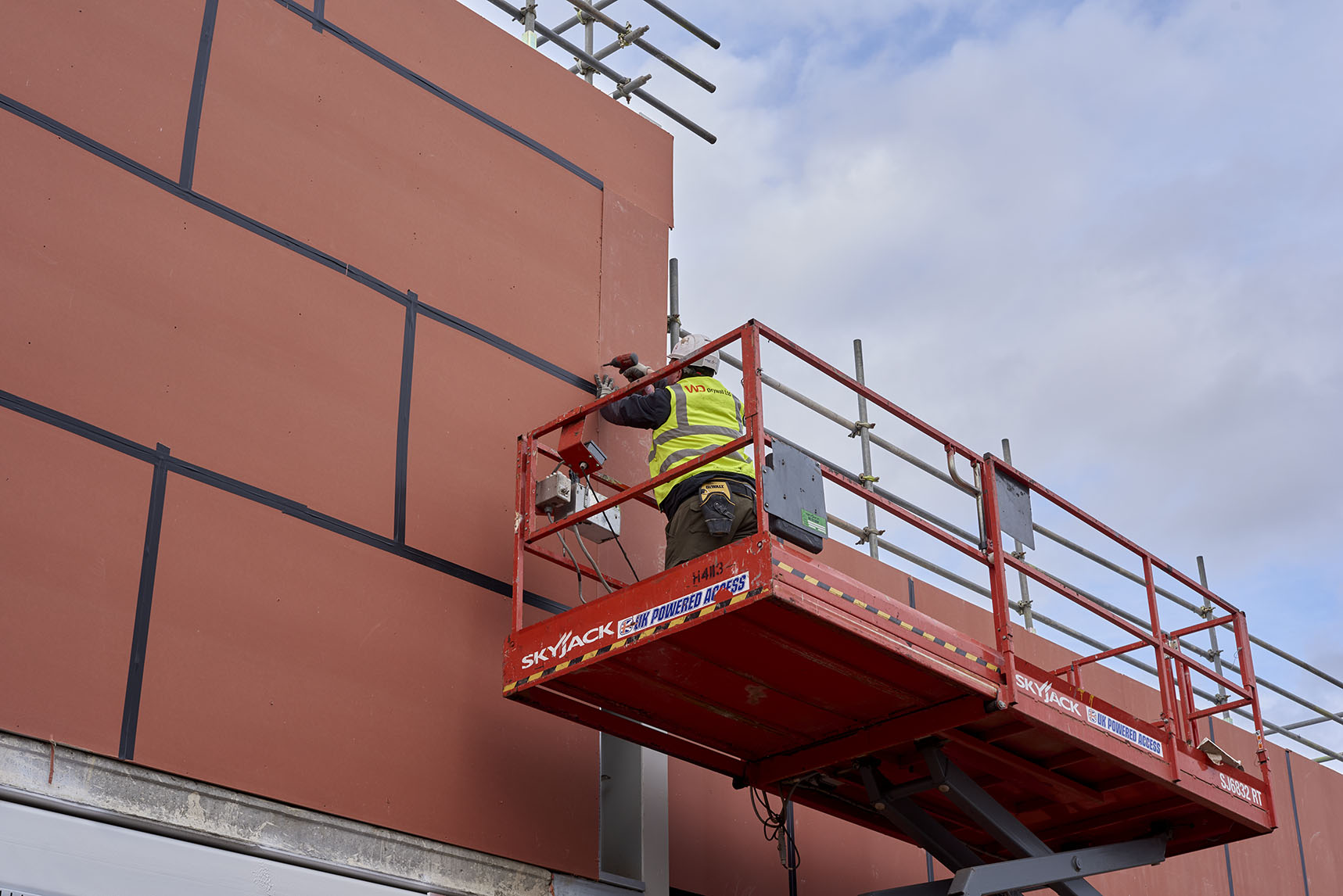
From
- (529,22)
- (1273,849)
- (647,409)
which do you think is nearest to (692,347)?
(647,409)

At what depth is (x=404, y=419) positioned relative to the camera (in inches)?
399

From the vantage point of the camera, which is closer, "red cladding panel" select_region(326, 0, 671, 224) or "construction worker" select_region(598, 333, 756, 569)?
"construction worker" select_region(598, 333, 756, 569)

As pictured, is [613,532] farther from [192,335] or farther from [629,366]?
[192,335]

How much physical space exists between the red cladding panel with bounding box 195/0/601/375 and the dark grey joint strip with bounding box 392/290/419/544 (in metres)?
0.22

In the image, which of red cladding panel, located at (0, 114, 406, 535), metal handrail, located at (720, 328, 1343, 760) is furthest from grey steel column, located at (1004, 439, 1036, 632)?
red cladding panel, located at (0, 114, 406, 535)

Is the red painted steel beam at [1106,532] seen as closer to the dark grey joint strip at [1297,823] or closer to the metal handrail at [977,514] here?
the metal handrail at [977,514]

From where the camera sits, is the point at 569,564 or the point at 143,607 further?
the point at 569,564

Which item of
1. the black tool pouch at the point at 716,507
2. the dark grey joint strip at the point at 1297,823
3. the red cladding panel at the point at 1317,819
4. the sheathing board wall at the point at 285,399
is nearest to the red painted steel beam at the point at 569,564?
the sheathing board wall at the point at 285,399

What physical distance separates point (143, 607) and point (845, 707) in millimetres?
4059

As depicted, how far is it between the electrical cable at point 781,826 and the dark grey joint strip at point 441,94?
16.4 ft

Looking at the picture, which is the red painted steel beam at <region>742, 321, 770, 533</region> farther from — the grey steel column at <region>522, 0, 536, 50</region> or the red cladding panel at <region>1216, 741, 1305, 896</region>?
the red cladding panel at <region>1216, 741, 1305, 896</region>

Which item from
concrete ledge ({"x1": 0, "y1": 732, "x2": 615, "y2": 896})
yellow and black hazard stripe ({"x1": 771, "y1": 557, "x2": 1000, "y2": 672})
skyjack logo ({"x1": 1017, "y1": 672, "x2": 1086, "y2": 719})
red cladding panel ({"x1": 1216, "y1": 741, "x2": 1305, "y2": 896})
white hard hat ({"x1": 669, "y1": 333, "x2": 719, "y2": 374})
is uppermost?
white hard hat ({"x1": 669, "y1": 333, "x2": 719, "y2": 374})

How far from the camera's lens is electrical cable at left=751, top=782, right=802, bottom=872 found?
1055cm

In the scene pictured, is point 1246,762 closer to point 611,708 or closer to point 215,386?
point 611,708
